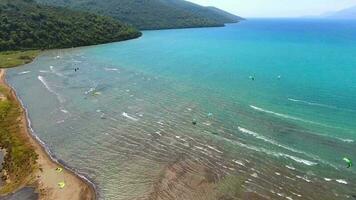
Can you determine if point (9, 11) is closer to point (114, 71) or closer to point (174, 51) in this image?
point (174, 51)

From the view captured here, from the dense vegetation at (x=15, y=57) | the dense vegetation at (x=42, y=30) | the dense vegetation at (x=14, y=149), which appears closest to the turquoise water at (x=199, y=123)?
the dense vegetation at (x=14, y=149)

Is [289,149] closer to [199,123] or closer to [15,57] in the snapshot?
[199,123]

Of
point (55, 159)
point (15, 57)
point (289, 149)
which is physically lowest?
point (15, 57)

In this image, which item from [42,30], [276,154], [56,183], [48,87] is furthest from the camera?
[42,30]

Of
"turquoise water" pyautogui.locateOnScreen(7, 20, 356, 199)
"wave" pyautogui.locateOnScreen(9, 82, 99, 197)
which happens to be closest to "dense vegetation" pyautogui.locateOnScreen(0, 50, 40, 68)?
"turquoise water" pyautogui.locateOnScreen(7, 20, 356, 199)

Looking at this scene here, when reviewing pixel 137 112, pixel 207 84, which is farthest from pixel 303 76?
pixel 137 112

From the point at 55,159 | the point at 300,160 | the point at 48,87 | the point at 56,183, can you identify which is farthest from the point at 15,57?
the point at 300,160
